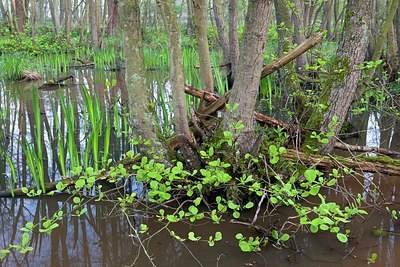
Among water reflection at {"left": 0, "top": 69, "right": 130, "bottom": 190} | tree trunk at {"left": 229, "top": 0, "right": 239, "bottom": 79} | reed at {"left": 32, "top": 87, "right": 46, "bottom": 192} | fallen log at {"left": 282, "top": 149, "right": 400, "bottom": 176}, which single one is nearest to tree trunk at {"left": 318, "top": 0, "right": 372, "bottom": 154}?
fallen log at {"left": 282, "top": 149, "right": 400, "bottom": 176}

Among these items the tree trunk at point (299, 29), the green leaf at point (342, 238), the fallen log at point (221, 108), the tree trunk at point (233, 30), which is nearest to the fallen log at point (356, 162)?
the fallen log at point (221, 108)

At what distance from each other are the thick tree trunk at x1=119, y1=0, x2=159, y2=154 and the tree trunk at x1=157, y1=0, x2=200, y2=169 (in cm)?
18

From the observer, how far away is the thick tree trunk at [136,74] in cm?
258

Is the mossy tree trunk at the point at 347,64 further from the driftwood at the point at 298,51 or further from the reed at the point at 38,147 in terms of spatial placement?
the reed at the point at 38,147

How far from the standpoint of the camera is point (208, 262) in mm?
2176

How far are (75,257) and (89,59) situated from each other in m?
10.1

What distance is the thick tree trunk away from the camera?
258cm

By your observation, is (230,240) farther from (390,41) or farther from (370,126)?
(390,41)

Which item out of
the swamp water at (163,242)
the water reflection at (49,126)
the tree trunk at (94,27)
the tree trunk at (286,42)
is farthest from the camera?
the tree trunk at (94,27)

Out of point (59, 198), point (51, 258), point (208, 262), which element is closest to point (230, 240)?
point (208, 262)

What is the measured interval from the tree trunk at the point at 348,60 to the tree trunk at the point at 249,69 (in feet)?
2.16

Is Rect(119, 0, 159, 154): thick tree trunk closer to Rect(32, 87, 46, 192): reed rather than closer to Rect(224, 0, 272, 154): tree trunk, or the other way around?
Rect(224, 0, 272, 154): tree trunk

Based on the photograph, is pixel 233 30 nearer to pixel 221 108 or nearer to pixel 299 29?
pixel 299 29

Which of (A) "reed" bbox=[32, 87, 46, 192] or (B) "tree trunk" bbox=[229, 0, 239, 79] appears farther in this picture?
(B) "tree trunk" bbox=[229, 0, 239, 79]
